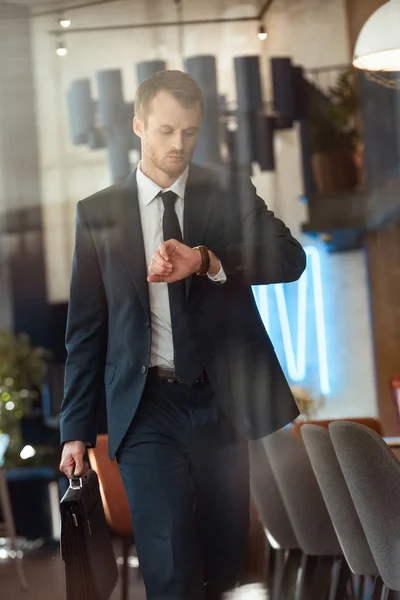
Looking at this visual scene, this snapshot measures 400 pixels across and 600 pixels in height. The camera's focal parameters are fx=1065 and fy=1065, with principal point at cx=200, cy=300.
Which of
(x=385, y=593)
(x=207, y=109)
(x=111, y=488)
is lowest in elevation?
(x=385, y=593)

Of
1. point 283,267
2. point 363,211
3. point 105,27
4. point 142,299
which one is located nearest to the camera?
point 142,299

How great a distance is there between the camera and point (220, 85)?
3.03m

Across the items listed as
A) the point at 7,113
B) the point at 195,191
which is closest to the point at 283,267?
the point at 195,191

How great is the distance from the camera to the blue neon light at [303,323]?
294 cm

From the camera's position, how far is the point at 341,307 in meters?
3.15

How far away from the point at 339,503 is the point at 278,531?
83 cm

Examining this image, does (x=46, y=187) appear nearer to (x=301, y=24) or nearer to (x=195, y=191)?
(x=195, y=191)

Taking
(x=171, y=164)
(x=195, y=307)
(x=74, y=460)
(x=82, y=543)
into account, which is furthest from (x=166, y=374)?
(x=171, y=164)

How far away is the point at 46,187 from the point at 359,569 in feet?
4.68

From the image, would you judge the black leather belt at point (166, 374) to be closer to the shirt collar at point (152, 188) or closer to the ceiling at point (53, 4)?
the shirt collar at point (152, 188)

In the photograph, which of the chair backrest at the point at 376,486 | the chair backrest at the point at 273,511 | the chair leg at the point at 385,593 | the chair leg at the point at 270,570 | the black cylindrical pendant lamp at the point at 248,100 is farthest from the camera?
the chair backrest at the point at 273,511

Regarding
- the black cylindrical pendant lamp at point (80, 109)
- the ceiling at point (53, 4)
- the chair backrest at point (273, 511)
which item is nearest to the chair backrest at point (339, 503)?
the chair backrest at point (273, 511)

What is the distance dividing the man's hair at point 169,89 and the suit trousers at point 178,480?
743 mm

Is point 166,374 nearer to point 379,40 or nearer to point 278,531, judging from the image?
point 379,40
